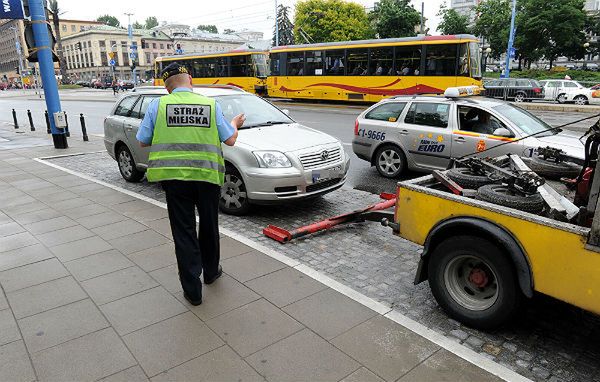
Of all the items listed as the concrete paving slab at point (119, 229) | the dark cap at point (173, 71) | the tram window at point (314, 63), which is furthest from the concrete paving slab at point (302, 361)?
the tram window at point (314, 63)

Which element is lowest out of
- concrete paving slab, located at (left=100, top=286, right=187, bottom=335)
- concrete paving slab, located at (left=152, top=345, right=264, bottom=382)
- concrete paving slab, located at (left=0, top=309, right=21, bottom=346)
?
concrete paving slab, located at (left=152, top=345, right=264, bottom=382)

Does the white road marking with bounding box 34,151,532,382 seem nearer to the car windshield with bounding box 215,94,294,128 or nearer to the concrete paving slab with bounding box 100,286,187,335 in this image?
the concrete paving slab with bounding box 100,286,187,335

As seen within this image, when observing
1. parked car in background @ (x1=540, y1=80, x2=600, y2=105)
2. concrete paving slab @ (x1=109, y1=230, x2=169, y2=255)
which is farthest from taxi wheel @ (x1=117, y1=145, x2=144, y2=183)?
parked car in background @ (x1=540, y1=80, x2=600, y2=105)

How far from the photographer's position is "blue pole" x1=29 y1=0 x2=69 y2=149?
10445 mm

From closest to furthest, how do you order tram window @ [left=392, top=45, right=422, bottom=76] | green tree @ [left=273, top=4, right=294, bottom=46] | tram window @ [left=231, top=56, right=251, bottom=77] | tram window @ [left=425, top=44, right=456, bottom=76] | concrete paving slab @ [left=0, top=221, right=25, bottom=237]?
1. concrete paving slab @ [left=0, top=221, right=25, bottom=237]
2. tram window @ [left=425, top=44, right=456, bottom=76]
3. tram window @ [left=392, top=45, right=422, bottom=76]
4. tram window @ [left=231, top=56, right=251, bottom=77]
5. green tree @ [left=273, top=4, right=294, bottom=46]

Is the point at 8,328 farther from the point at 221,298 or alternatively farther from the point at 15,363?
the point at 221,298

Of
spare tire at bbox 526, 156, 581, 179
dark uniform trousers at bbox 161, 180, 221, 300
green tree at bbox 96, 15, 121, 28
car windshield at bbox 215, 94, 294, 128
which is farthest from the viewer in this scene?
green tree at bbox 96, 15, 121, 28

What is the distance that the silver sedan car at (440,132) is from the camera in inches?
262

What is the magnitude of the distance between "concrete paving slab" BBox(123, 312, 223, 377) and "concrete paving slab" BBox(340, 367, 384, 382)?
3.18ft

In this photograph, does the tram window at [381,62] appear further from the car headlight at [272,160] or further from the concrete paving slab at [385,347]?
the concrete paving slab at [385,347]

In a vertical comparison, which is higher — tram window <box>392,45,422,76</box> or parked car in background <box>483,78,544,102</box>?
tram window <box>392,45,422,76</box>

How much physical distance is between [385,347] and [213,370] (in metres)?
1.20

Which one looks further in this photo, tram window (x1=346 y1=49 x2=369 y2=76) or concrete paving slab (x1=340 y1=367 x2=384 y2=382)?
tram window (x1=346 y1=49 x2=369 y2=76)

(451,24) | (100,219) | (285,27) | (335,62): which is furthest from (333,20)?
(100,219)
